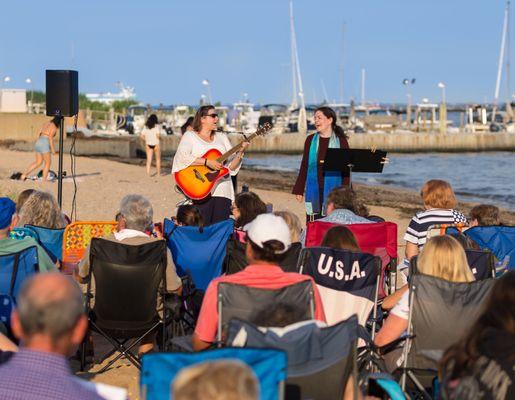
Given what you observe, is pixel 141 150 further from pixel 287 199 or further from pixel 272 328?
pixel 272 328

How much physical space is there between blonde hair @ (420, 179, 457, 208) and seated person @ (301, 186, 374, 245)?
46 centimetres

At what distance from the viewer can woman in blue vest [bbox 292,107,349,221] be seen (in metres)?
9.10

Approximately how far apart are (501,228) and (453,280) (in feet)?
7.05

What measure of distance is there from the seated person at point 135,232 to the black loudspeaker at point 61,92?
4.98 meters

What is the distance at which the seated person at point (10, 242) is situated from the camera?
530cm

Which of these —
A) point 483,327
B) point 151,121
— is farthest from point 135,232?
point 151,121

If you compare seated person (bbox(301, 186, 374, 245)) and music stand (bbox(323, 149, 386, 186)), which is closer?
seated person (bbox(301, 186, 374, 245))

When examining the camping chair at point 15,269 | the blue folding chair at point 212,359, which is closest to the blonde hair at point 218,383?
the blue folding chair at point 212,359

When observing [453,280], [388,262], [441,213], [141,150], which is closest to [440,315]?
[453,280]

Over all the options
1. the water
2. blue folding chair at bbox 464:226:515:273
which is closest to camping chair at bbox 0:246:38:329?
blue folding chair at bbox 464:226:515:273

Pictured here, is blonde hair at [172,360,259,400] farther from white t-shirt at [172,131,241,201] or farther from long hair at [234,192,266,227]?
white t-shirt at [172,131,241,201]

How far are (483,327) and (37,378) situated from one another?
4.80 ft

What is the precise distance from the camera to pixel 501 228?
6.79m

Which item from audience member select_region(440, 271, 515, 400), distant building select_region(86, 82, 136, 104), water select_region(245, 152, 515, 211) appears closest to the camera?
audience member select_region(440, 271, 515, 400)
